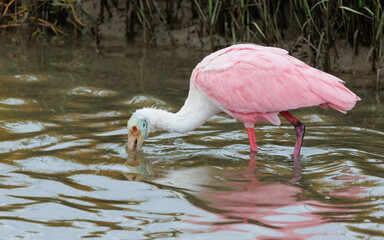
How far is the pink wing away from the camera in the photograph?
6.61 metres

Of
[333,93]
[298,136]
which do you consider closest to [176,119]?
[298,136]

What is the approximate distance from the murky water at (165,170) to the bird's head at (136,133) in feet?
0.36

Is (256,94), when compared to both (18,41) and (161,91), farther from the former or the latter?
(18,41)

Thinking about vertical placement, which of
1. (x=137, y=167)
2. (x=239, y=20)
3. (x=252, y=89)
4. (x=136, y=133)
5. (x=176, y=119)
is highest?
(x=239, y=20)

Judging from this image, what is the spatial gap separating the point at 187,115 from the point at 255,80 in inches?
29.7

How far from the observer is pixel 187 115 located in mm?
6879

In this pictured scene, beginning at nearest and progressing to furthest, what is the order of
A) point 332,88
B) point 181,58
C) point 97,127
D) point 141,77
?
point 332,88 → point 97,127 → point 141,77 → point 181,58

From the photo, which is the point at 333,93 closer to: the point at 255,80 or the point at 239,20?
the point at 255,80

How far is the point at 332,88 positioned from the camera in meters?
6.47

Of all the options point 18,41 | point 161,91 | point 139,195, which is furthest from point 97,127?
point 18,41

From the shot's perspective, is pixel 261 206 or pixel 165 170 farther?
pixel 165 170

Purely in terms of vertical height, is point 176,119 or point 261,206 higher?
point 176,119

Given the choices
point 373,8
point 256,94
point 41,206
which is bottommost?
point 41,206

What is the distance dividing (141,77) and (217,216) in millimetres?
5143
